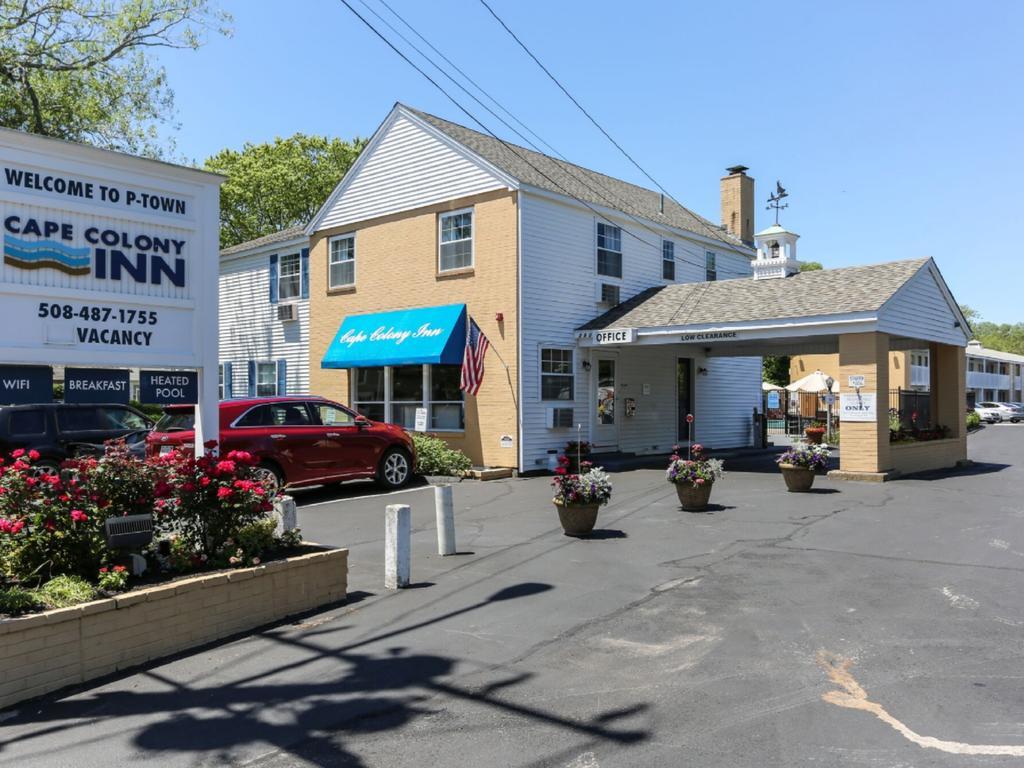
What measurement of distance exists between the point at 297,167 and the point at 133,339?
3762 centimetres

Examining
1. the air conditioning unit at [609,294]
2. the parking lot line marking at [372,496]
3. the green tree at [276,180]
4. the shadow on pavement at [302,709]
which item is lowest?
the shadow on pavement at [302,709]

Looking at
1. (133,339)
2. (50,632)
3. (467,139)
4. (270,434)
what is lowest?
(50,632)

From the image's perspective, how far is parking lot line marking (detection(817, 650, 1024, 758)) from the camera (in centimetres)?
400

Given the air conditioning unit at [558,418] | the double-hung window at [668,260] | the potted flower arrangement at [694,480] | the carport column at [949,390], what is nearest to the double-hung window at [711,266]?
the double-hung window at [668,260]

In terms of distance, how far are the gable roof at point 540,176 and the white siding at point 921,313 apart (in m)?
6.90

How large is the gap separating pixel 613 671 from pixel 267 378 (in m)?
21.2

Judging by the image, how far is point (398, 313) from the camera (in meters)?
19.8

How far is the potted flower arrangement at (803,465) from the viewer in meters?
13.8

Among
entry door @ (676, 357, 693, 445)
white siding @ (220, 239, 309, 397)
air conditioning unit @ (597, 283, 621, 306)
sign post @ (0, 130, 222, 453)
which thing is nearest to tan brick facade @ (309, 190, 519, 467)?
white siding @ (220, 239, 309, 397)

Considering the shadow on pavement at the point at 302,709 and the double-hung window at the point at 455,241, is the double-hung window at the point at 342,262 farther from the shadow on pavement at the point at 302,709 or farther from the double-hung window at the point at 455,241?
the shadow on pavement at the point at 302,709

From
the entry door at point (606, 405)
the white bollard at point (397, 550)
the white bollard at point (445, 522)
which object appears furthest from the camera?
the entry door at point (606, 405)

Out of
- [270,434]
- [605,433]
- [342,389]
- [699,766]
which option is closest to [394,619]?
[699,766]

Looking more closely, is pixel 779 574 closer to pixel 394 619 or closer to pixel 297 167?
pixel 394 619

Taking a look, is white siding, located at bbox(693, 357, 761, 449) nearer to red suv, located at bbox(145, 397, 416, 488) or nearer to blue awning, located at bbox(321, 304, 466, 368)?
blue awning, located at bbox(321, 304, 466, 368)
